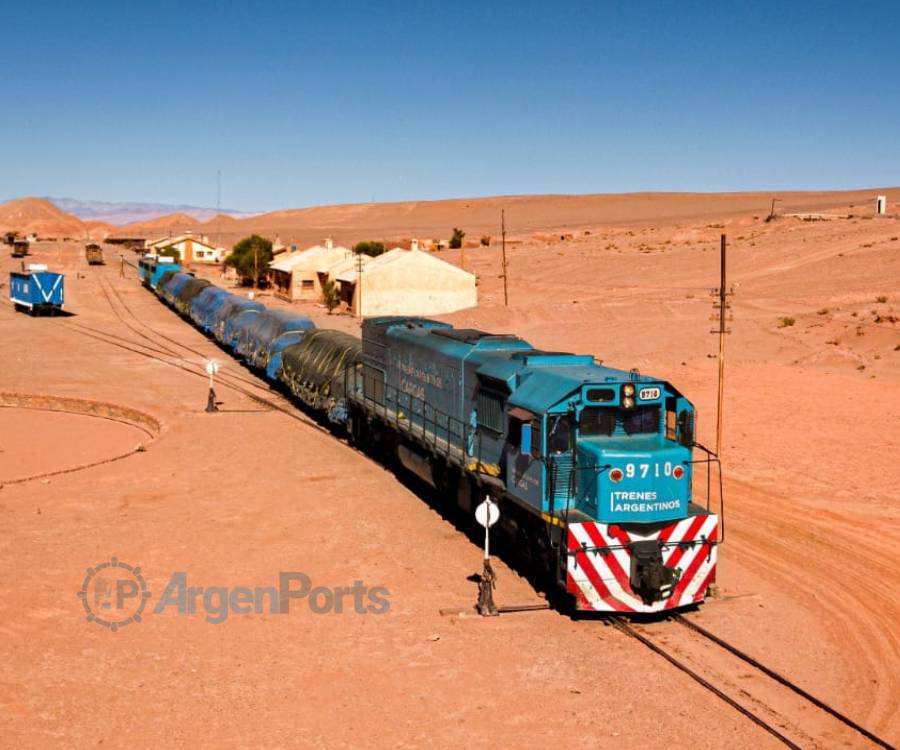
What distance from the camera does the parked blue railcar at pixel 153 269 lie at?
82562 millimetres

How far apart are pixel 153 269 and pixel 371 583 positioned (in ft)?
249

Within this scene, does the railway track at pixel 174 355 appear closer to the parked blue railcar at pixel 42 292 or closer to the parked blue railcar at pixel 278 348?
the parked blue railcar at pixel 278 348

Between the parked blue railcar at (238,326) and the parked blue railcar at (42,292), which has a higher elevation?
the parked blue railcar at (42,292)

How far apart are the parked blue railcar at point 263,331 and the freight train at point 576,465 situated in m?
19.4

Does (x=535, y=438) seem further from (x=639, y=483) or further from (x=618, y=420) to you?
(x=639, y=483)

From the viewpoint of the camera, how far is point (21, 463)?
92.4ft

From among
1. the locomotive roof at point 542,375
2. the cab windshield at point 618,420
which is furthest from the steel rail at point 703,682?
the locomotive roof at point 542,375

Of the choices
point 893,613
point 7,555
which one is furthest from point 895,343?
point 7,555

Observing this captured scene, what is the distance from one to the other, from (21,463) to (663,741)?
22.5 meters

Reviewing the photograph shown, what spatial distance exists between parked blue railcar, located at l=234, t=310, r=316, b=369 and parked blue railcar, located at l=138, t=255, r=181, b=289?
1443 inches

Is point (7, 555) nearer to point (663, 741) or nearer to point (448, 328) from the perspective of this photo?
point (448, 328)

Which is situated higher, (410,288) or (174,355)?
(410,288)

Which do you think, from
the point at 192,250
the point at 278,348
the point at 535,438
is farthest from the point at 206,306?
the point at 192,250

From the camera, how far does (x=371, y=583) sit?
1747 cm
